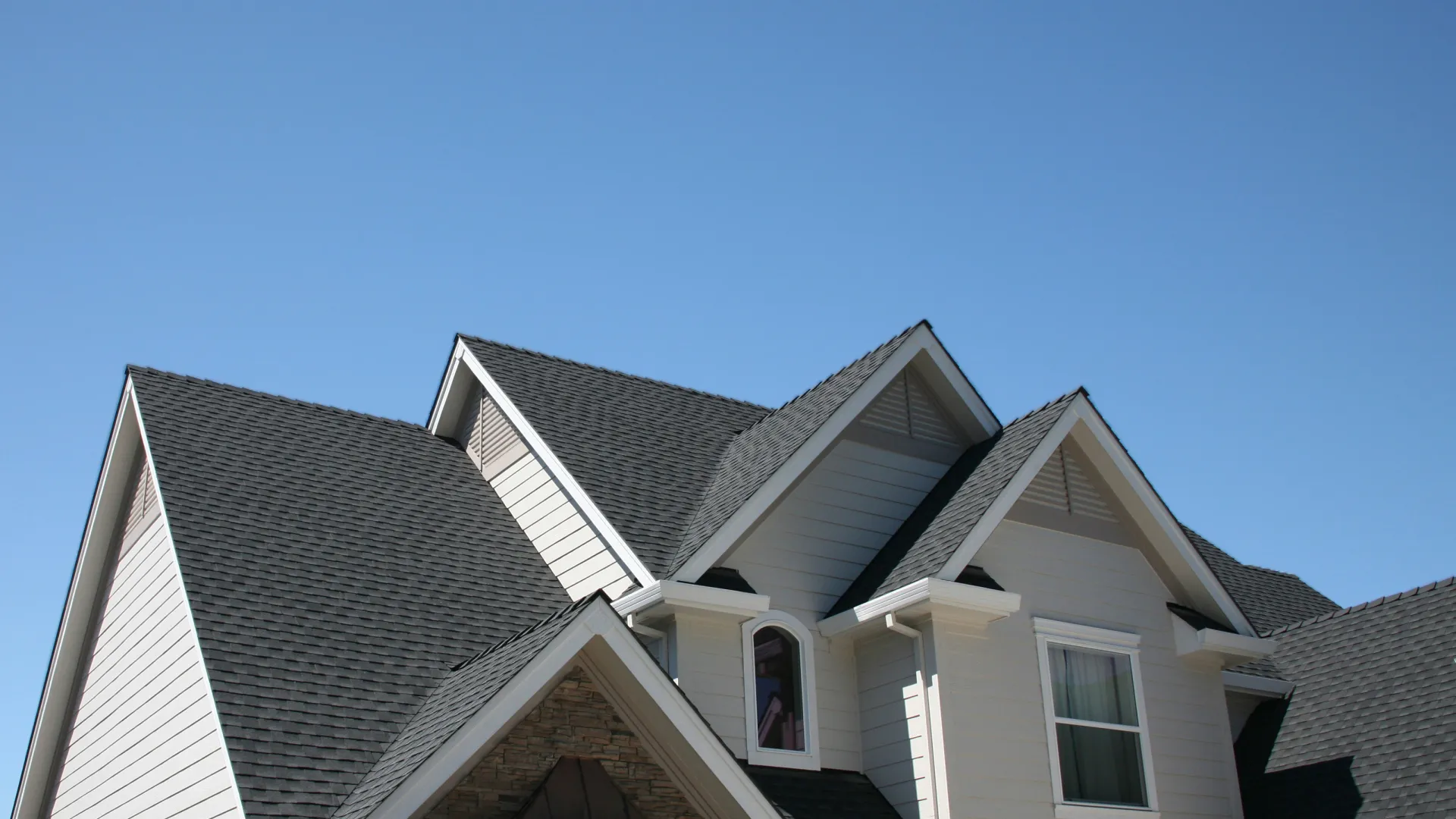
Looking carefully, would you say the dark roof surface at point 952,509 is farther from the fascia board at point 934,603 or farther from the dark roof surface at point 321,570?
the dark roof surface at point 321,570

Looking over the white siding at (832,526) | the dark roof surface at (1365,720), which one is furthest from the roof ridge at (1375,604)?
the white siding at (832,526)

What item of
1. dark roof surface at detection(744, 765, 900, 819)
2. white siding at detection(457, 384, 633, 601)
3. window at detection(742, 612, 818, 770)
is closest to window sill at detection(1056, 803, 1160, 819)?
dark roof surface at detection(744, 765, 900, 819)

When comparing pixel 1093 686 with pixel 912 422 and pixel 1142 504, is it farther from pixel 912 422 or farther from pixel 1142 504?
pixel 912 422

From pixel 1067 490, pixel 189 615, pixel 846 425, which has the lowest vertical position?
pixel 189 615

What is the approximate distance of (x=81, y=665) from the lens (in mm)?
15836

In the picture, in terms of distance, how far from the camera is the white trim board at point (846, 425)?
1304 centimetres

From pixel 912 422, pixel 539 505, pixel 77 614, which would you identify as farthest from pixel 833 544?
pixel 77 614

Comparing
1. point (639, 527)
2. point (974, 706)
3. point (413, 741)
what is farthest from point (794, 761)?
point (413, 741)

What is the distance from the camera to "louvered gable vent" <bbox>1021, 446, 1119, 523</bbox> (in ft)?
48.4

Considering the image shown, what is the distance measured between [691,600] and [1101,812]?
468cm

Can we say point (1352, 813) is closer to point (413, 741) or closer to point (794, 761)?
point (794, 761)

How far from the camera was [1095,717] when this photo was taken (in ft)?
46.3

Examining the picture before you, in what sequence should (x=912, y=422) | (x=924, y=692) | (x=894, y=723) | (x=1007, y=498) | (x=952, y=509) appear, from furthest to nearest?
(x=912, y=422), (x=952, y=509), (x=1007, y=498), (x=894, y=723), (x=924, y=692)

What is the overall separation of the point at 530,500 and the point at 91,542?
5.12 meters
